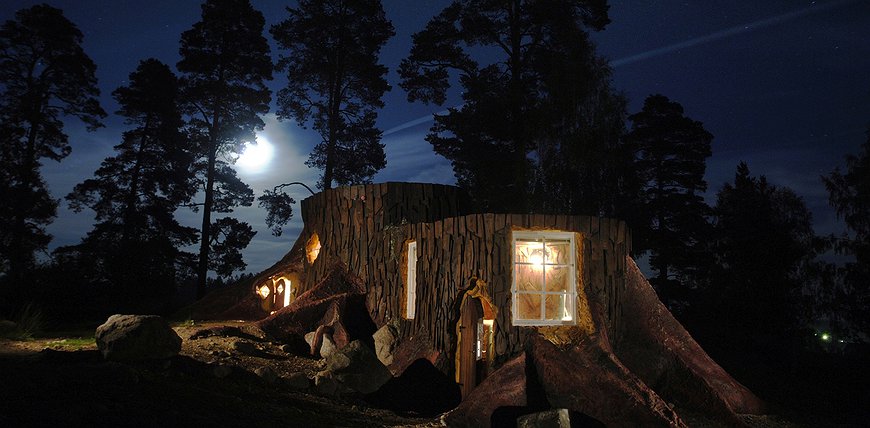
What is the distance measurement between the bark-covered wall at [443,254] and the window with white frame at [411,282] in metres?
0.16

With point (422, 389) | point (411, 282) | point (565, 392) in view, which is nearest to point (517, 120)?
point (411, 282)

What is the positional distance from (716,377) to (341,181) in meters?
15.1

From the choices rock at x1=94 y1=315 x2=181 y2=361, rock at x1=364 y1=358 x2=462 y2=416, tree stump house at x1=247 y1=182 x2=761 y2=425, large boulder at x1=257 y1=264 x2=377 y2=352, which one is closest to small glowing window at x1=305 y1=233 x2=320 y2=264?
large boulder at x1=257 y1=264 x2=377 y2=352

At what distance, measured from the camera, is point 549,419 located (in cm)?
698

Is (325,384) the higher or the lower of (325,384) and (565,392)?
the lower

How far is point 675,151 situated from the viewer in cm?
2164

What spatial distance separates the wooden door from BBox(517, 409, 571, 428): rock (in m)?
2.29

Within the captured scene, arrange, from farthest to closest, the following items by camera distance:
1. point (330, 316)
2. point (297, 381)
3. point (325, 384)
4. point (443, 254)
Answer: point (330, 316) → point (443, 254) → point (325, 384) → point (297, 381)

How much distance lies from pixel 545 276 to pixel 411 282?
10.0ft

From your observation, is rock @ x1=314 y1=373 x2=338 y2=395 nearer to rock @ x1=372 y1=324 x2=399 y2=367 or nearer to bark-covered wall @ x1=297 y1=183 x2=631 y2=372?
rock @ x1=372 y1=324 x2=399 y2=367

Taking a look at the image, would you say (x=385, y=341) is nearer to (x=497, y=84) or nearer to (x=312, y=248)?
(x=312, y=248)

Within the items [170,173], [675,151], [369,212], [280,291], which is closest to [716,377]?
[369,212]

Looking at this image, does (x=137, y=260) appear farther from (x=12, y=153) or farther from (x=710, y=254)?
(x=710, y=254)

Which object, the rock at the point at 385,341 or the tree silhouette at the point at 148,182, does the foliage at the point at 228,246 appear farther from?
the rock at the point at 385,341
